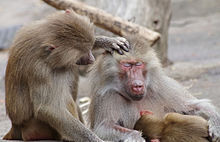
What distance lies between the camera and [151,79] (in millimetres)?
4566

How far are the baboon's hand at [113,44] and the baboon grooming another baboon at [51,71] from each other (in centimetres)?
25

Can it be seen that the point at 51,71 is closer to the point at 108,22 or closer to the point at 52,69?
the point at 52,69

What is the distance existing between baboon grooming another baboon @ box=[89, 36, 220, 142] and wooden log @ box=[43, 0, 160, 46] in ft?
7.28

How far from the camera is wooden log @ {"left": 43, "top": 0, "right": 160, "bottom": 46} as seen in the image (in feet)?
22.4

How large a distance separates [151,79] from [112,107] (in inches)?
19.3

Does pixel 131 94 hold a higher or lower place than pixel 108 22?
lower

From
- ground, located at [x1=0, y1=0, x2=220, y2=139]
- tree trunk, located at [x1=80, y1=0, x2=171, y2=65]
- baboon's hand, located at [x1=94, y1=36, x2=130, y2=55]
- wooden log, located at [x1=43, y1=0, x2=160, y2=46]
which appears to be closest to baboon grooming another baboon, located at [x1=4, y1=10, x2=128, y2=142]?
baboon's hand, located at [x1=94, y1=36, x2=130, y2=55]

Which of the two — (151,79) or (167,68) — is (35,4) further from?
(151,79)

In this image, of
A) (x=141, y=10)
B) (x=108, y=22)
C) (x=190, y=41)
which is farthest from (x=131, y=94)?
(x=190, y=41)

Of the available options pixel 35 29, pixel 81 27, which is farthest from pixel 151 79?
pixel 35 29

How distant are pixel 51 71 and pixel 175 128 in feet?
4.03

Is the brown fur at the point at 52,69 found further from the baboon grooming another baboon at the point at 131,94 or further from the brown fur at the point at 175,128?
the brown fur at the point at 175,128

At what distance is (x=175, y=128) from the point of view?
13.2ft

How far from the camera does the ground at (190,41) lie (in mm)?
7779
